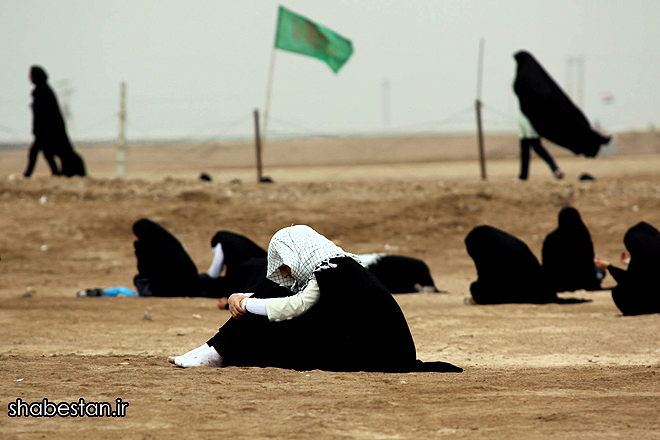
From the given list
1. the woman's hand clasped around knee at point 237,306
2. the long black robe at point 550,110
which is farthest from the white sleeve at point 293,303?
the long black robe at point 550,110

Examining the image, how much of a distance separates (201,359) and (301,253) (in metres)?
0.79

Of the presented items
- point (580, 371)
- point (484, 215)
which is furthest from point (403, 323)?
point (484, 215)

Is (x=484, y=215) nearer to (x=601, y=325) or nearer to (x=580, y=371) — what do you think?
(x=601, y=325)

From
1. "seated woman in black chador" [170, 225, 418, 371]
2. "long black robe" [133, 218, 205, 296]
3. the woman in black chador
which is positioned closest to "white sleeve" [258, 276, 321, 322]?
"seated woman in black chador" [170, 225, 418, 371]

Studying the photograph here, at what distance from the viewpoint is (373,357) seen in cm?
425

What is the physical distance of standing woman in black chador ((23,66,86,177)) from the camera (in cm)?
1354

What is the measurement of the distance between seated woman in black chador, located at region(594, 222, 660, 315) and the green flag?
32.1 ft

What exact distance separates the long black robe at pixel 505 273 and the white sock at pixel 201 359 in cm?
339

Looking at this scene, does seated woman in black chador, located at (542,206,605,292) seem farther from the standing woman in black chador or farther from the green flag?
the standing woman in black chador

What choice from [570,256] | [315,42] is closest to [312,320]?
[570,256]

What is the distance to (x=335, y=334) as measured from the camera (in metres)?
4.29

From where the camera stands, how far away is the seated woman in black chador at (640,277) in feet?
20.4

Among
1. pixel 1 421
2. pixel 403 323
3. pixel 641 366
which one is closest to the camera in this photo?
pixel 1 421

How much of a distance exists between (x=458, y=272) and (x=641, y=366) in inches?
212
